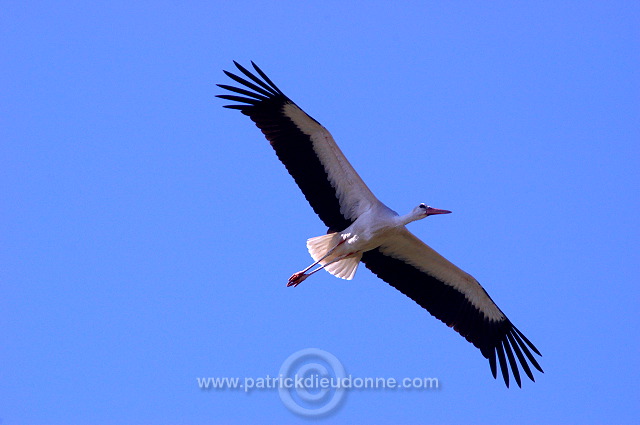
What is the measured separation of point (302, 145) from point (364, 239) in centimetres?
130

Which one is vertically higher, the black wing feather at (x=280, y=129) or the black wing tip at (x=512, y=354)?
the black wing feather at (x=280, y=129)

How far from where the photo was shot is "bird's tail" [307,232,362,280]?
11258 millimetres

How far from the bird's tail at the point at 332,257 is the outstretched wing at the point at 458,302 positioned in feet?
1.12

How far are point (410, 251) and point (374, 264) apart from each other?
496 mm

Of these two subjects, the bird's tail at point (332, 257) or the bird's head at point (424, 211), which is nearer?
the bird's head at point (424, 211)

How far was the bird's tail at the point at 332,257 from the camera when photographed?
11258 millimetres

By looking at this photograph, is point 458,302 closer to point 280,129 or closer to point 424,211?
point 424,211

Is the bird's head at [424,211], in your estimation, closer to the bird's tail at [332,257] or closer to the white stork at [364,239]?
the white stork at [364,239]

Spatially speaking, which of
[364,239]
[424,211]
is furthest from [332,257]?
[424,211]

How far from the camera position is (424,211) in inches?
437

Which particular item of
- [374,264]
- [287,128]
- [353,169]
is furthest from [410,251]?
[287,128]

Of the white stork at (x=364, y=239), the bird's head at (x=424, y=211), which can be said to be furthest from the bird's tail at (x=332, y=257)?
the bird's head at (x=424, y=211)

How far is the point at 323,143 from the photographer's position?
10.8 metres

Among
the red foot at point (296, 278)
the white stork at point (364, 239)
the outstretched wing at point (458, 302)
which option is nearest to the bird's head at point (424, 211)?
the white stork at point (364, 239)
